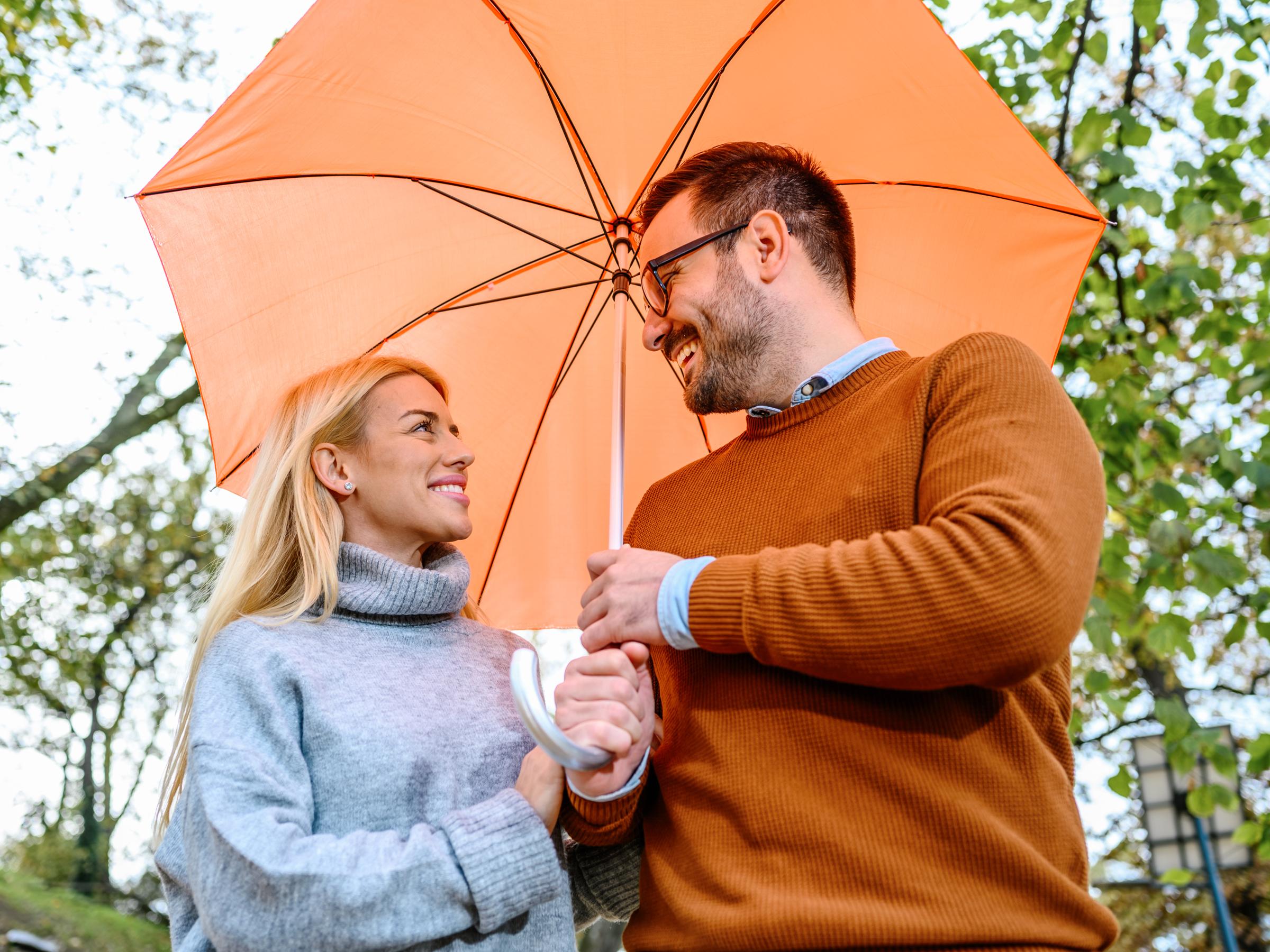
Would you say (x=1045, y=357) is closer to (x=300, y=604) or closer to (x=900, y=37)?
(x=900, y=37)

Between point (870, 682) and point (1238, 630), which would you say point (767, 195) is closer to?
point (870, 682)

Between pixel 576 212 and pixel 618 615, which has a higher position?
pixel 576 212

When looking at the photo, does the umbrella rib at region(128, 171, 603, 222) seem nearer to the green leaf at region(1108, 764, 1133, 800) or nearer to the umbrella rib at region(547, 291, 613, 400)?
the umbrella rib at region(547, 291, 613, 400)

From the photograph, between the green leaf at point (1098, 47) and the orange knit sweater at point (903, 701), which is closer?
the orange knit sweater at point (903, 701)

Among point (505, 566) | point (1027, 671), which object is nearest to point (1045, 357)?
point (1027, 671)

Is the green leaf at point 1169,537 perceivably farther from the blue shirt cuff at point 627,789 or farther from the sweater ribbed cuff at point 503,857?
the sweater ribbed cuff at point 503,857

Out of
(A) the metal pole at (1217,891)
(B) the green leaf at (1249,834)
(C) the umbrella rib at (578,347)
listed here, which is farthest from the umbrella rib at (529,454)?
(A) the metal pole at (1217,891)

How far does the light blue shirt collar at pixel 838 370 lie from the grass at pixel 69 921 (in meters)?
10.7

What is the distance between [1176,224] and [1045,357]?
2.26m

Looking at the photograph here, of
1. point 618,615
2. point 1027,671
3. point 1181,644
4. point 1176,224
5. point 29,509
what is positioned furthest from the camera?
point 29,509

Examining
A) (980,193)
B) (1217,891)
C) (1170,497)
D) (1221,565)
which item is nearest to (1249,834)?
(1221,565)

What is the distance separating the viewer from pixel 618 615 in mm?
1954

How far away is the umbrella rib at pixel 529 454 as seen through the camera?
2.99 meters

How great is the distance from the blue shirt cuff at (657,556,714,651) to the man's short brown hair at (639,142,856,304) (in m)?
0.96
